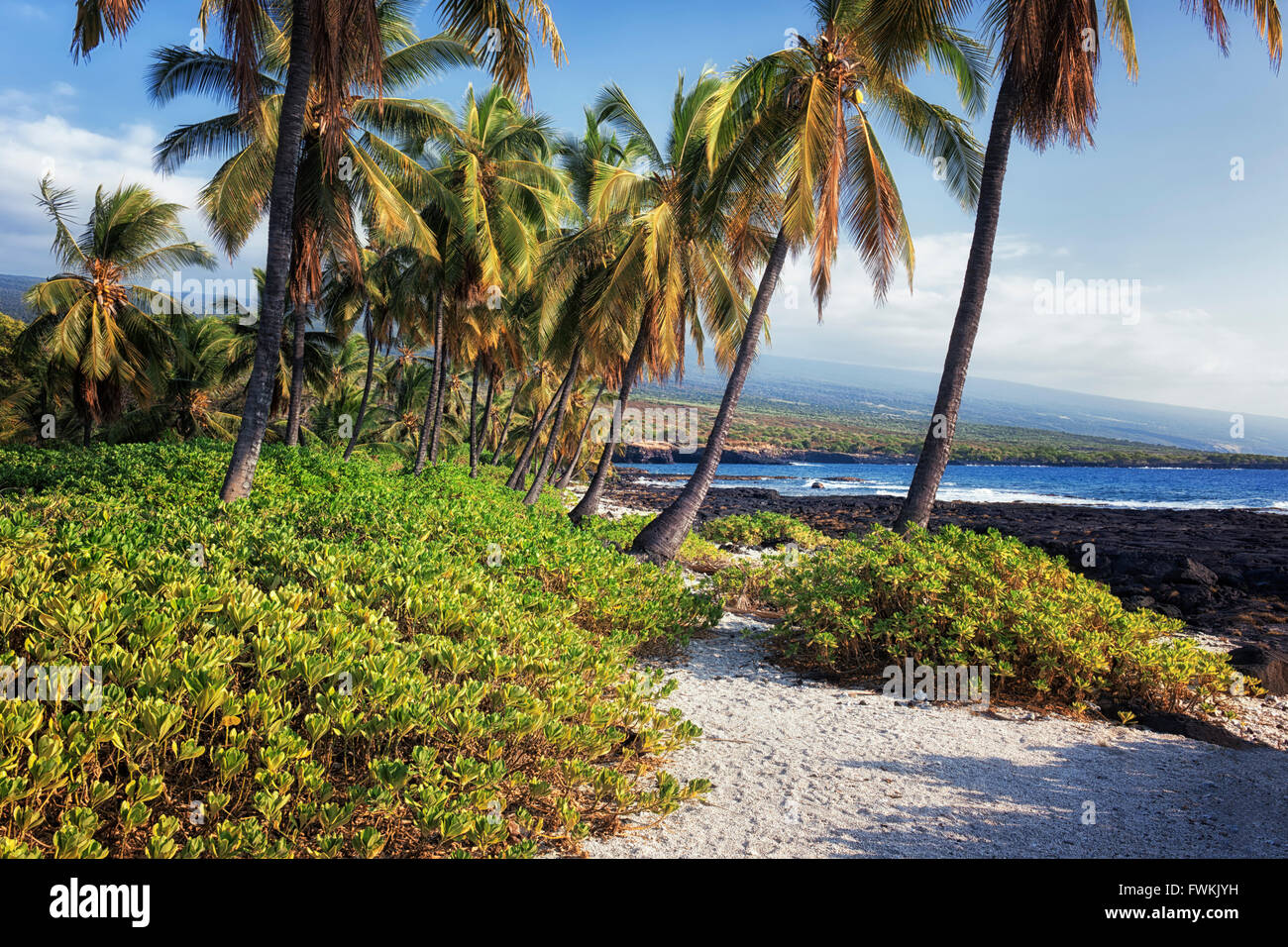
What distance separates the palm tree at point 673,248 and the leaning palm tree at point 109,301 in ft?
45.6

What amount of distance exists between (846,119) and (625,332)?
6.84 meters

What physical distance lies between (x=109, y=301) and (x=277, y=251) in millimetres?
13784

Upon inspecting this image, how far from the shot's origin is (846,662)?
22.1 ft

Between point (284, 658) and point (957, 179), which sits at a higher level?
point (957, 179)

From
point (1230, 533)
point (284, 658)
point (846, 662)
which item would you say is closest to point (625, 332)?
point (846, 662)

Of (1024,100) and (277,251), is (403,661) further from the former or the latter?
(1024,100)

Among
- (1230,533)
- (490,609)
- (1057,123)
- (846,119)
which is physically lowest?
(1230,533)

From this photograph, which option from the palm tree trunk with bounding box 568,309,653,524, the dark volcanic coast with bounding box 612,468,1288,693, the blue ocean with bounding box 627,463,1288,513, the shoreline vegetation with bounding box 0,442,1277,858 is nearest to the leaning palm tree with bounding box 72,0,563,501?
the shoreline vegetation with bounding box 0,442,1277,858

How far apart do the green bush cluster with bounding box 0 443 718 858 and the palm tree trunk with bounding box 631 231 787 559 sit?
18.3ft

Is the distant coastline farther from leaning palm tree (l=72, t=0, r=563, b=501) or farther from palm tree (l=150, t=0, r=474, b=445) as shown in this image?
leaning palm tree (l=72, t=0, r=563, b=501)

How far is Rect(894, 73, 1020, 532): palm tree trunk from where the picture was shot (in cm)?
905
